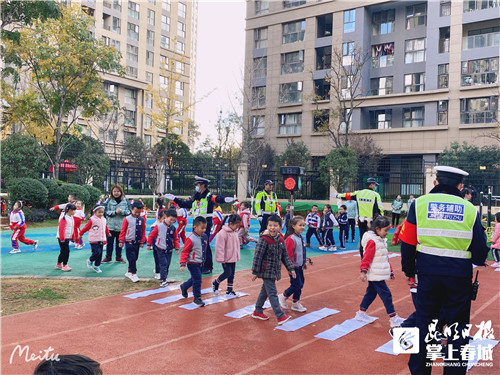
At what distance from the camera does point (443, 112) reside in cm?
3653

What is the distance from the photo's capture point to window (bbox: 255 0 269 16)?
45000 mm

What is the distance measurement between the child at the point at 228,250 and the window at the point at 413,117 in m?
33.0

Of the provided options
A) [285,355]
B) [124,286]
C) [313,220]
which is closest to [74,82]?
[313,220]

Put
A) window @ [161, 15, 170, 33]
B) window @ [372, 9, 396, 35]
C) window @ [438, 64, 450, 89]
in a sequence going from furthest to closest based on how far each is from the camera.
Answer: window @ [161, 15, 170, 33] < window @ [372, 9, 396, 35] < window @ [438, 64, 450, 89]

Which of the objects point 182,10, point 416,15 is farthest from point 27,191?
point 182,10

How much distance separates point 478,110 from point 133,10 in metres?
39.3

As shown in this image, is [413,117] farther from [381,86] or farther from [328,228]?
[328,228]

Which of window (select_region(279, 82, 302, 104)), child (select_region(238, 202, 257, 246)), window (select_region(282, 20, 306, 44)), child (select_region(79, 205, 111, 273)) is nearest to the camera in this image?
child (select_region(79, 205, 111, 273))

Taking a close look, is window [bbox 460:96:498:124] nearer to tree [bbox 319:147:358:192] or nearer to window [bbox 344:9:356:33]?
window [bbox 344:9:356:33]

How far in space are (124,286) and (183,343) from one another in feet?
12.9

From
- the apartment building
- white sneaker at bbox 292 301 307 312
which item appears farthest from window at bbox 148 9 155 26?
white sneaker at bbox 292 301 307 312

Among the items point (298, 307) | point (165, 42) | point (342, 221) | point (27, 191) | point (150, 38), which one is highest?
point (165, 42)

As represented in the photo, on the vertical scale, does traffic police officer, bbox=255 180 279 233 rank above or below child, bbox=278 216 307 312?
above

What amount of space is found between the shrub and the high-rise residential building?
18536 mm
